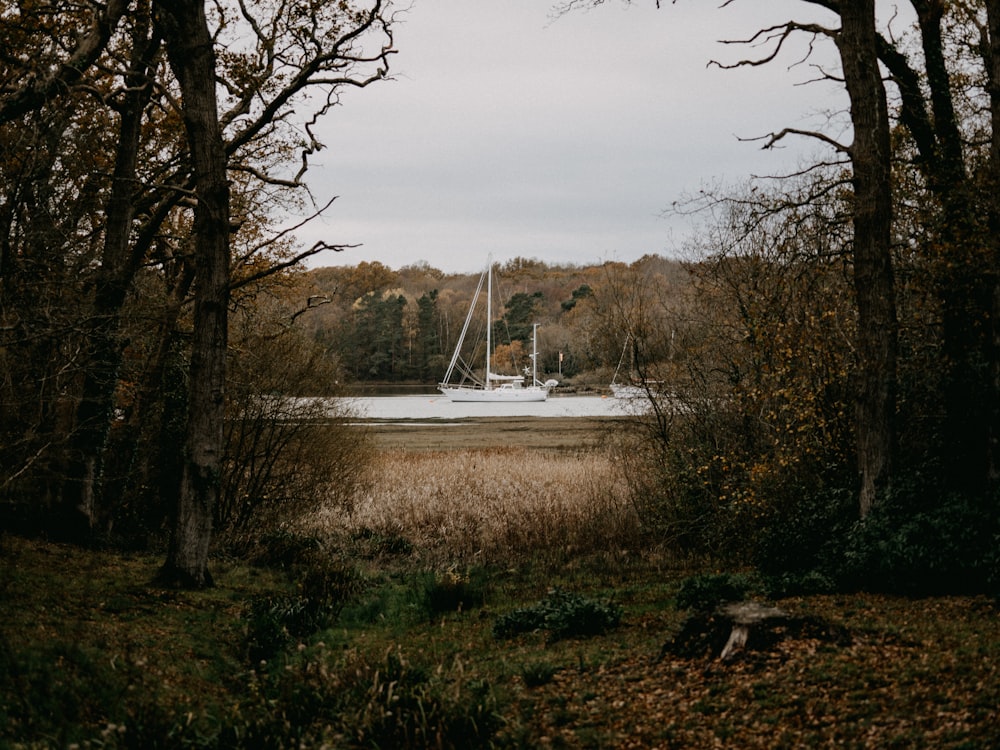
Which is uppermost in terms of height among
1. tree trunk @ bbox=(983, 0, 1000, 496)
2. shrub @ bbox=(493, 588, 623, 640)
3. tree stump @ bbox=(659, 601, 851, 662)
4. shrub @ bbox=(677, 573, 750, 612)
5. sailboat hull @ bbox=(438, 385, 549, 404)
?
tree trunk @ bbox=(983, 0, 1000, 496)

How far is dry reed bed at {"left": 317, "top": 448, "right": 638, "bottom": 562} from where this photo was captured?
56.3ft

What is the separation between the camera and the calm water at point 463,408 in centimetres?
6125

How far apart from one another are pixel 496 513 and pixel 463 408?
184ft

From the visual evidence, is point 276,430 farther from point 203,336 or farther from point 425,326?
point 425,326

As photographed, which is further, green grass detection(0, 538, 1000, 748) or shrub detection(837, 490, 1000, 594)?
shrub detection(837, 490, 1000, 594)

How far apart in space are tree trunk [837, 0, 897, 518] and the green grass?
7.47ft

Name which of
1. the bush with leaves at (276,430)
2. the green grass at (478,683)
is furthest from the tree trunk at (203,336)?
the bush with leaves at (276,430)

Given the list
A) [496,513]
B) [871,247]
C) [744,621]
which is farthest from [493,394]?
[744,621]

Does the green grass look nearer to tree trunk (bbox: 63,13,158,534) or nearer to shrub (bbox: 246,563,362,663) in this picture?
shrub (bbox: 246,563,362,663)

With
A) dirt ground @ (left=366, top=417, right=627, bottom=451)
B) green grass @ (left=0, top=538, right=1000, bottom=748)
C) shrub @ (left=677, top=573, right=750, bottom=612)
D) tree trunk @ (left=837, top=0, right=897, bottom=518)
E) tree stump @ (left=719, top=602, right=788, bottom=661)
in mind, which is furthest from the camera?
dirt ground @ (left=366, top=417, right=627, bottom=451)

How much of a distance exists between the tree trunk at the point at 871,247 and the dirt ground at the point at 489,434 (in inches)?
766

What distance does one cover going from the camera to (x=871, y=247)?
35.9ft

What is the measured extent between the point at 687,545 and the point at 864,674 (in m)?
9.92

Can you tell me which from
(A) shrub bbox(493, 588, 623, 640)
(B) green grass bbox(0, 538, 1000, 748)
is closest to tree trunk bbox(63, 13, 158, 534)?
(B) green grass bbox(0, 538, 1000, 748)
